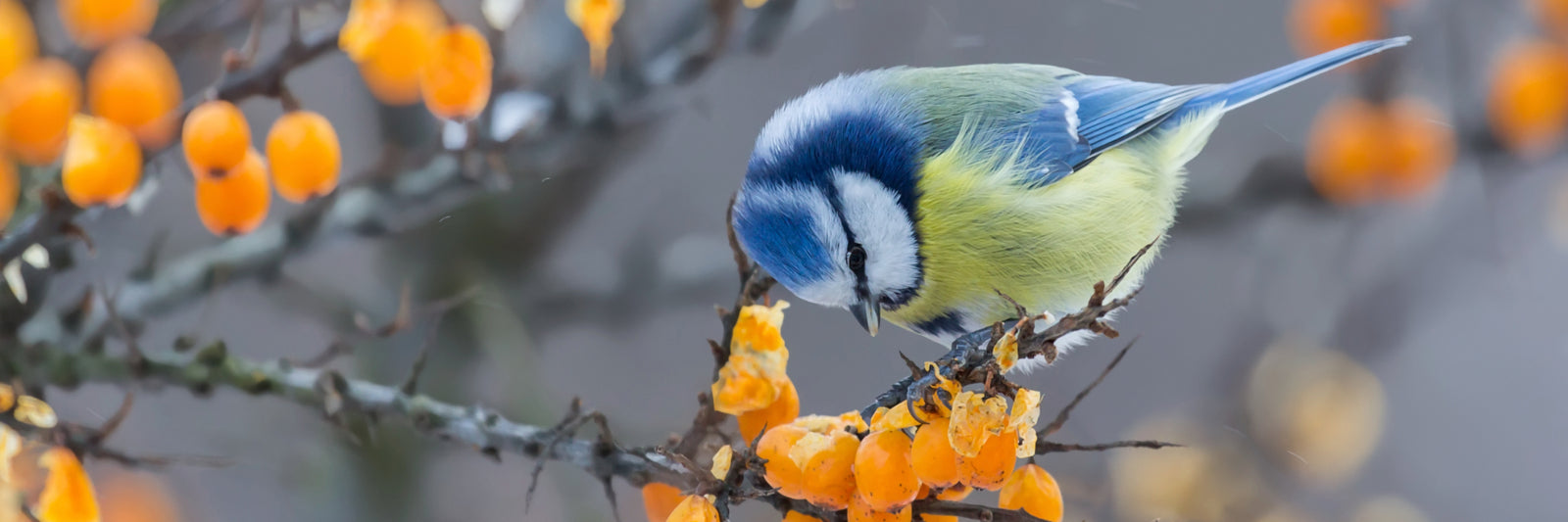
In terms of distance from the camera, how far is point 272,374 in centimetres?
54

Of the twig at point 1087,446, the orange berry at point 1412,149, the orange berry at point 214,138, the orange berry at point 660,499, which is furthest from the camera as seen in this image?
the orange berry at point 1412,149

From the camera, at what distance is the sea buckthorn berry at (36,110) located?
62 cm

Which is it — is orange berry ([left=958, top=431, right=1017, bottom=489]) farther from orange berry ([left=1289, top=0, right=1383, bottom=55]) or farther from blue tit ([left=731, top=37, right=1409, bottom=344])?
orange berry ([left=1289, top=0, right=1383, bottom=55])

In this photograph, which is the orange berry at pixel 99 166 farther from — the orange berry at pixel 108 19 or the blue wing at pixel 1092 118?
the blue wing at pixel 1092 118

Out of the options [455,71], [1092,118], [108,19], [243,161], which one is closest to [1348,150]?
[1092,118]

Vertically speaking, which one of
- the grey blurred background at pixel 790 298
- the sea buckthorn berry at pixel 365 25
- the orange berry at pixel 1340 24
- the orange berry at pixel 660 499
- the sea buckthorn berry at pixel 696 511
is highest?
the orange berry at pixel 1340 24

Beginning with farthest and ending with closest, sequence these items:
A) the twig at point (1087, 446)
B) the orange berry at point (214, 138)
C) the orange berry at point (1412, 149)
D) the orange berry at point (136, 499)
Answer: the orange berry at point (136, 499) < the orange berry at point (1412, 149) < the orange berry at point (214, 138) < the twig at point (1087, 446)

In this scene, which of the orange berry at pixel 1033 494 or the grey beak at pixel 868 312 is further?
the grey beak at pixel 868 312

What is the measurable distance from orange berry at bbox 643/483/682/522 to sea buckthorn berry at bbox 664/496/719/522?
0.21 feet

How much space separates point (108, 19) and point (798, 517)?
0.56 m

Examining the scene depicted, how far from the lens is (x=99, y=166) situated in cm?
54

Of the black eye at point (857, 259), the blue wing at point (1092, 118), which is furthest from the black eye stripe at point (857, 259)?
the blue wing at point (1092, 118)

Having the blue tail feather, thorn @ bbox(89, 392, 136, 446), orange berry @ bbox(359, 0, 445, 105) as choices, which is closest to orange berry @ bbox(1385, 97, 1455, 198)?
the blue tail feather

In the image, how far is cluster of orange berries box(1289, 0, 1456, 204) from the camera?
28.5 inches
